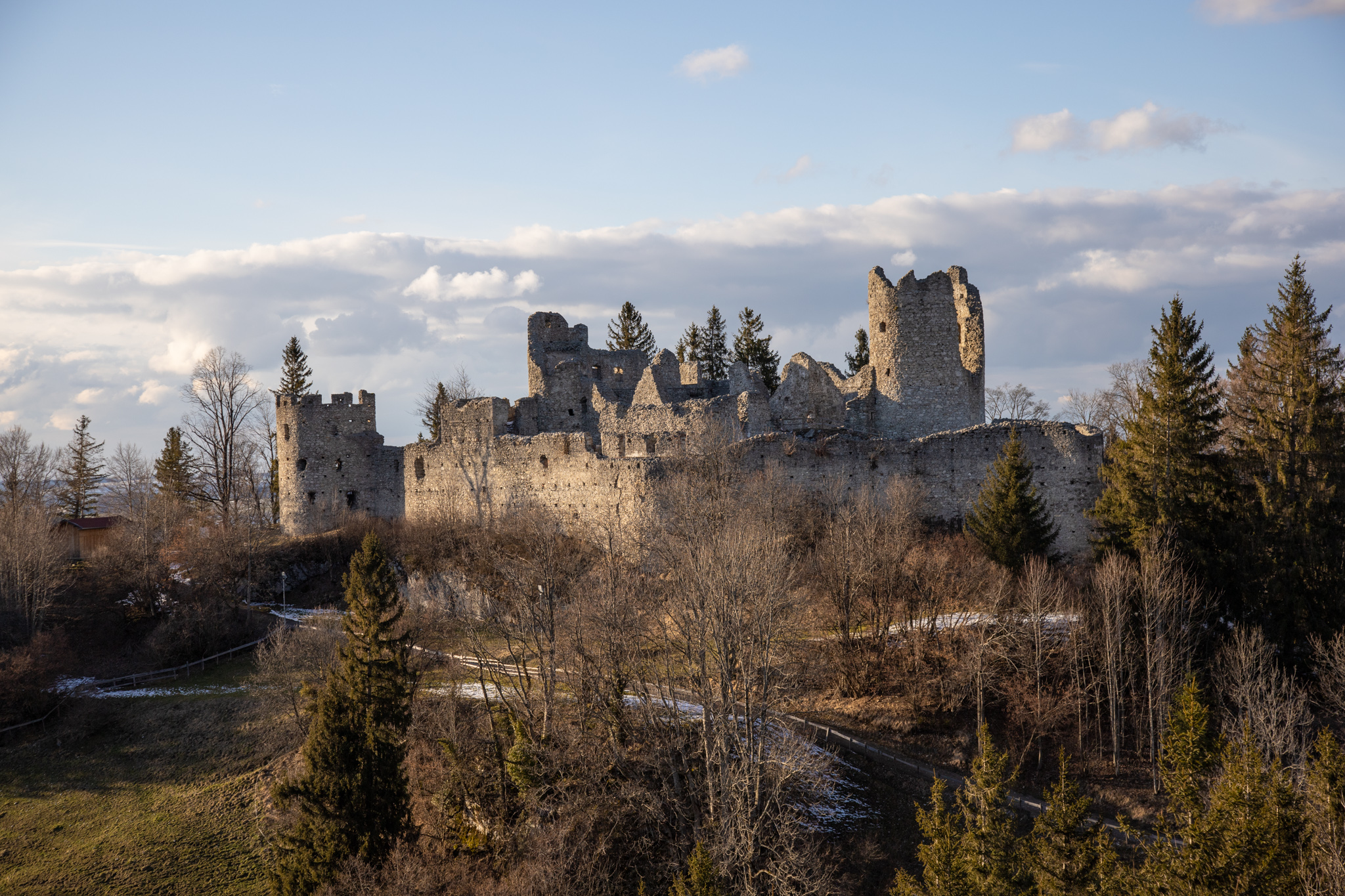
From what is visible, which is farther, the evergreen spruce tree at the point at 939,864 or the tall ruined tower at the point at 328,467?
the tall ruined tower at the point at 328,467

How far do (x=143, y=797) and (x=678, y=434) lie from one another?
19387 millimetres

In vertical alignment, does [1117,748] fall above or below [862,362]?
below

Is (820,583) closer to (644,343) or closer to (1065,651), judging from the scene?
(1065,651)

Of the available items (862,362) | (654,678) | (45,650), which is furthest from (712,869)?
(862,362)

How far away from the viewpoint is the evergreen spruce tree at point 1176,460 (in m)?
29.0

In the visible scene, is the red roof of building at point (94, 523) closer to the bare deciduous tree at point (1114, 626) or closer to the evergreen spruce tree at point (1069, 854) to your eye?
the bare deciduous tree at point (1114, 626)

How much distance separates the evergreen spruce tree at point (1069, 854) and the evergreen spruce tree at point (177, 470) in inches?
1786

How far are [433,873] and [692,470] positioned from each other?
14527mm

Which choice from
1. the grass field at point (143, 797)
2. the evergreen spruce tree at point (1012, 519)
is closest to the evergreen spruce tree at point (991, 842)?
the evergreen spruce tree at point (1012, 519)

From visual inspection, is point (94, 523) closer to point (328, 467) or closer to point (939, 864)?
point (328, 467)

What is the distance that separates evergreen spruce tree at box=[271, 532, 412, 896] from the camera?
2280 cm

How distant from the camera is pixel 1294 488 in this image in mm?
28953

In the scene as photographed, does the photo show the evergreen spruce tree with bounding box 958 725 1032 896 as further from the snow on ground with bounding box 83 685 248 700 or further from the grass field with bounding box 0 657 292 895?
the snow on ground with bounding box 83 685 248 700

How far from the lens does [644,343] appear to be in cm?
6862
